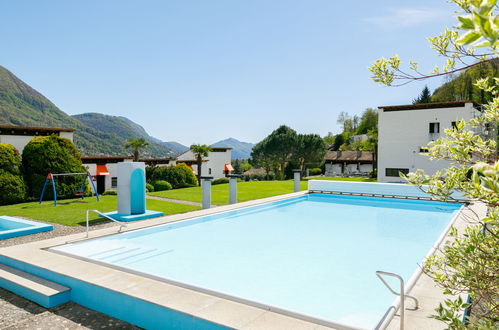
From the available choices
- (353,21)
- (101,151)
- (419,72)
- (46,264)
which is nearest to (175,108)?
(353,21)

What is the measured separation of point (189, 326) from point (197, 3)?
55.3 feet

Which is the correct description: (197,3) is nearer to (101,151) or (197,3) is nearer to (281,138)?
(281,138)

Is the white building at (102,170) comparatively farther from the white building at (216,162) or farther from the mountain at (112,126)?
the mountain at (112,126)

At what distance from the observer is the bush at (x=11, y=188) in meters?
16.8

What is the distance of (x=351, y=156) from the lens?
52406 mm

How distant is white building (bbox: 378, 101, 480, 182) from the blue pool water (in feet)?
63.3

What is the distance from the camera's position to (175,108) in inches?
2018

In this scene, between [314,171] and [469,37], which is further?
[314,171]

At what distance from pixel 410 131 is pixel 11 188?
31391 millimetres

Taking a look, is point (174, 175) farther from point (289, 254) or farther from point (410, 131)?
point (410, 131)

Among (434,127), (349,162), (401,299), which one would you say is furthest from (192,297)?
(349,162)

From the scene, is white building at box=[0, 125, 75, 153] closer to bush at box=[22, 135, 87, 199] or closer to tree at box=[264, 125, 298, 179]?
bush at box=[22, 135, 87, 199]

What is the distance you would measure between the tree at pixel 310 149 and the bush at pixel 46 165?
114 ft

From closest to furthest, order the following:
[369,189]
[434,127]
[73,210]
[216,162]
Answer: [73,210], [369,189], [434,127], [216,162]
